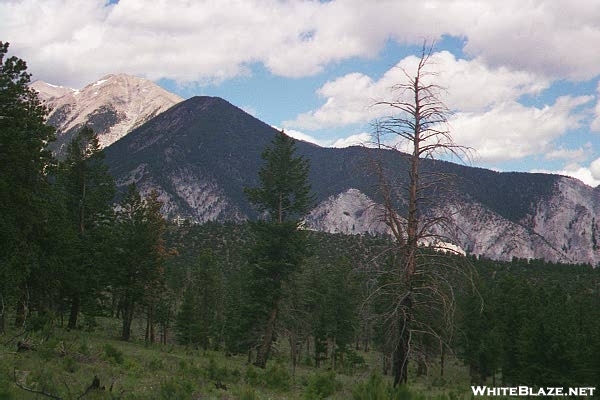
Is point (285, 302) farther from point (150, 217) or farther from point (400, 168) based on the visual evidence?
point (400, 168)

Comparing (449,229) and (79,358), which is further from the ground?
(449,229)

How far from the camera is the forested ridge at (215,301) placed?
1266 centimetres

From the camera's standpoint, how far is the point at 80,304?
106 ft

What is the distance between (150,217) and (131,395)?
97.1ft

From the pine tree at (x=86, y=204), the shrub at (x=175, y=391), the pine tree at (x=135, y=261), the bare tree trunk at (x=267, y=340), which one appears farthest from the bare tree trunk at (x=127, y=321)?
the shrub at (x=175, y=391)

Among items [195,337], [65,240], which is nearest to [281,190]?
[65,240]

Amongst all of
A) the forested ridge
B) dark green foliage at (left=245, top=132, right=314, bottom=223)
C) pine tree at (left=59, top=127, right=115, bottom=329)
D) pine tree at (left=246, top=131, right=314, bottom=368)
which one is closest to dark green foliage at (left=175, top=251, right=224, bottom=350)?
the forested ridge

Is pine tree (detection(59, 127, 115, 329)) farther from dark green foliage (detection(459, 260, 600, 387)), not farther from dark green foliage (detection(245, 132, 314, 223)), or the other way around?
dark green foliage (detection(459, 260, 600, 387))

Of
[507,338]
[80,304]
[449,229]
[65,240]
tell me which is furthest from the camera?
[507,338]

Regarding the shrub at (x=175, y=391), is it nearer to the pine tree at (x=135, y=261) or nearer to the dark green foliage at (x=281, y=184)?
the dark green foliage at (x=281, y=184)

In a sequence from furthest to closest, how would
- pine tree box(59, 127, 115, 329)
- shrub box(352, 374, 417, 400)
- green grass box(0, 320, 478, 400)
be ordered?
pine tree box(59, 127, 115, 329) < green grass box(0, 320, 478, 400) < shrub box(352, 374, 417, 400)

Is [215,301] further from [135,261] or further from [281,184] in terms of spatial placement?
[281,184]

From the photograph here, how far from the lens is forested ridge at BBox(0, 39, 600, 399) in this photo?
12.7 metres

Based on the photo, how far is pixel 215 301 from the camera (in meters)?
57.4
